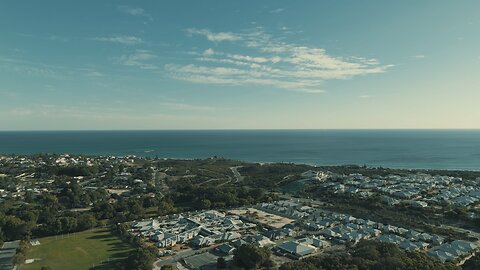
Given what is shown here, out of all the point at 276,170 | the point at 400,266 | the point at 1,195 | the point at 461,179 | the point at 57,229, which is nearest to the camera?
the point at 400,266

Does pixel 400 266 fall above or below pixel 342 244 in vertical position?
above

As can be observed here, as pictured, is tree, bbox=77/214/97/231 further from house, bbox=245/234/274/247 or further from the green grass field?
house, bbox=245/234/274/247

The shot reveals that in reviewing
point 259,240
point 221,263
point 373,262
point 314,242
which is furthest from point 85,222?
point 373,262

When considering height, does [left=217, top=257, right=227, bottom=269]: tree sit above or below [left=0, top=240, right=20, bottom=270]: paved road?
above

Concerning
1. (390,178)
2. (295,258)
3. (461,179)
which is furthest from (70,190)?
(461,179)

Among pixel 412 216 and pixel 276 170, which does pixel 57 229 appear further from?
pixel 276 170

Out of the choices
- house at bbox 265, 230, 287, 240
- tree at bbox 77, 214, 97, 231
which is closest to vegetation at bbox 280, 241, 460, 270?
house at bbox 265, 230, 287, 240
